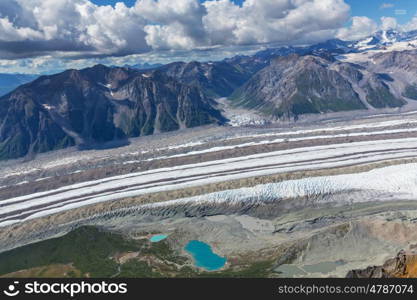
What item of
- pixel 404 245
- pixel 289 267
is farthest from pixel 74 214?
pixel 404 245

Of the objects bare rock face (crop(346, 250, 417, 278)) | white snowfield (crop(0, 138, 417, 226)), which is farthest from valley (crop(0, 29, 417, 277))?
bare rock face (crop(346, 250, 417, 278))

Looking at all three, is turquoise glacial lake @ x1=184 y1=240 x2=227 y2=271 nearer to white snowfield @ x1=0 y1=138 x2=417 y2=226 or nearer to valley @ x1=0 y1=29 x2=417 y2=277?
valley @ x1=0 y1=29 x2=417 y2=277

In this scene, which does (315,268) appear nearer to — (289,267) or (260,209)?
(289,267)

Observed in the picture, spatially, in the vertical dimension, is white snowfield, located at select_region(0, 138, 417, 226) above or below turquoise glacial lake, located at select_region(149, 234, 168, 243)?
above

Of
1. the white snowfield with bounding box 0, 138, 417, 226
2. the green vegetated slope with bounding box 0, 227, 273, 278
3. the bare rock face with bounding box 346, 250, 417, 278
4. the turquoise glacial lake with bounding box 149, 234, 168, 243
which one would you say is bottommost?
the green vegetated slope with bounding box 0, 227, 273, 278

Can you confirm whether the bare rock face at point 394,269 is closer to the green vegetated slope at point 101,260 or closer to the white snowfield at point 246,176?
the green vegetated slope at point 101,260

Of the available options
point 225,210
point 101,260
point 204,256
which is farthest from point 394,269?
point 101,260

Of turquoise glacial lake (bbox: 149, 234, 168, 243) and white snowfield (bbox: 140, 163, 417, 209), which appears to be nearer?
turquoise glacial lake (bbox: 149, 234, 168, 243)

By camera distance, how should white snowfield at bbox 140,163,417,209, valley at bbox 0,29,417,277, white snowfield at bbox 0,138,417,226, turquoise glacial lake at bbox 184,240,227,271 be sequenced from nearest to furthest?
turquoise glacial lake at bbox 184,240,227,271 < valley at bbox 0,29,417,277 < white snowfield at bbox 140,163,417,209 < white snowfield at bbox 0,138,417,226

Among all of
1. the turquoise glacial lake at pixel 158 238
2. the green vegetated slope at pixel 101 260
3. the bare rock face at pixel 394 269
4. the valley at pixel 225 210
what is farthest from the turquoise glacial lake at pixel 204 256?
the bare rock face at pixel 394 269
